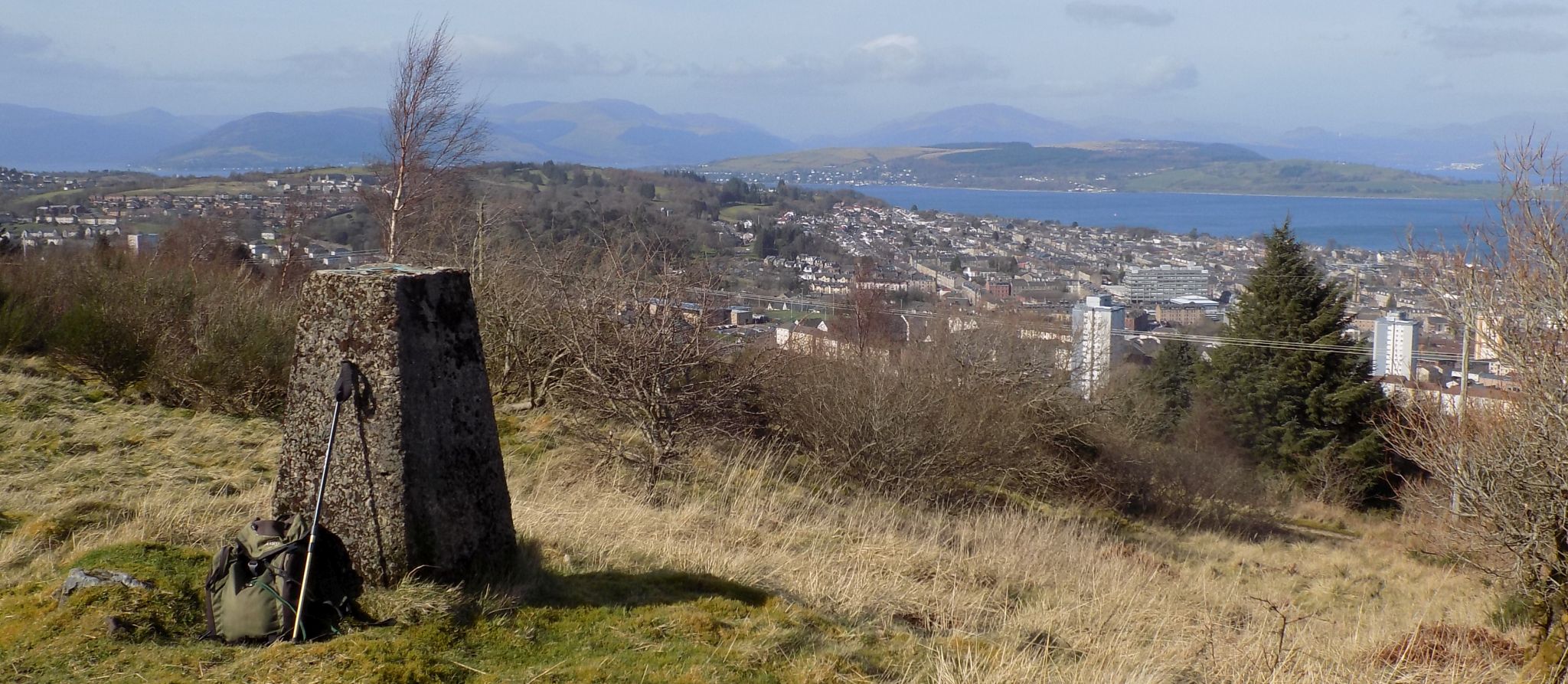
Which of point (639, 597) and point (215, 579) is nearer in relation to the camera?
point (215, 579)

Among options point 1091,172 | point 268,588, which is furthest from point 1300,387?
point 1091,172

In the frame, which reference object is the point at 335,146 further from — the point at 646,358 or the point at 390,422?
the point at 390,422

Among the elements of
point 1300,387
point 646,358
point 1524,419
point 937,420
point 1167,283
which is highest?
point 646,358

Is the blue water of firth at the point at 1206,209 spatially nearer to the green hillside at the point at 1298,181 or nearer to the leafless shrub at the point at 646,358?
the green hillside at the point at 1298,181

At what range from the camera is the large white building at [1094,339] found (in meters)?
18.4

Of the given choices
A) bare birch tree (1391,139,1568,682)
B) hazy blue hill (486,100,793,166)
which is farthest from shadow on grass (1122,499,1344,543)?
hazy blue hill (486,100,793,166)

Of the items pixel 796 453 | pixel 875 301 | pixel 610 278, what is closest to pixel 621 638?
pixel 610 278

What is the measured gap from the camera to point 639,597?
4.39 metres

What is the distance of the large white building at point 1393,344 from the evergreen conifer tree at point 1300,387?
0.49 metres

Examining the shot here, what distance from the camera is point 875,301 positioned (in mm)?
21500

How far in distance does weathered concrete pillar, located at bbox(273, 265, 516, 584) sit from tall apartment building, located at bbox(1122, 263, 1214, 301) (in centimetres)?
3192

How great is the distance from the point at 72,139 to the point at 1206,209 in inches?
4422

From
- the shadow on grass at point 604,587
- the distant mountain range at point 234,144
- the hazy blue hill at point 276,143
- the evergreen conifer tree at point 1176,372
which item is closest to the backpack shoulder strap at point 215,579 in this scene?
the shadow on grass at point 604,587

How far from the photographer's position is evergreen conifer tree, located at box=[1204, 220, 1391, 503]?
80.9 ft
